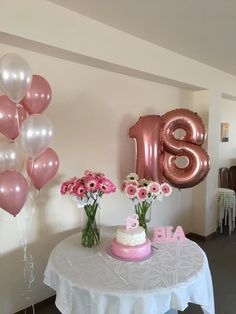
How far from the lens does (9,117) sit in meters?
1.54

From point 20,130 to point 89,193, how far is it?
0.62 metres

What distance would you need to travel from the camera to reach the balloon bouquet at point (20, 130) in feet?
4.72

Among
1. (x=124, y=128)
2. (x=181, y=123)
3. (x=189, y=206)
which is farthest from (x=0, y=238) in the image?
(x=189, y=206)

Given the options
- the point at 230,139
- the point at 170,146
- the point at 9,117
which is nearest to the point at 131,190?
the point at 170,146

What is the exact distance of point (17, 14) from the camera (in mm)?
1753

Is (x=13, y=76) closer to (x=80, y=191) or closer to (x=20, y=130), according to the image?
(x=20, y=130)

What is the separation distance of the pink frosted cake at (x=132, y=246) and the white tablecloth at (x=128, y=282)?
Answer: 1.9 inches

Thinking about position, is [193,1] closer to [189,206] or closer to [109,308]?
[109,308]

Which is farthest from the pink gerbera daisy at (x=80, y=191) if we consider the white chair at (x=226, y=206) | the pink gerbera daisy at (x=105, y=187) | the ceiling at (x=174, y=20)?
the white chair at (x=226, y=206)

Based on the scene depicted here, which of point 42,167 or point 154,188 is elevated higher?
point 42,167

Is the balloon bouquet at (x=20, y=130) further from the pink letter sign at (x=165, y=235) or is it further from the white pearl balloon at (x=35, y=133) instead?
the pink letter sign at (x=165, y=235)

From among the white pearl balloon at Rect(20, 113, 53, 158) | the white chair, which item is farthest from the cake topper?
the white chair

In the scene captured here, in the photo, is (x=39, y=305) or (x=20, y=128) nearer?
(x=20, y=128)

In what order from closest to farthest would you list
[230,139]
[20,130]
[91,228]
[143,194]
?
1. [20,130]
2. [91,228]
3. [143,194]
4. [230,139]
